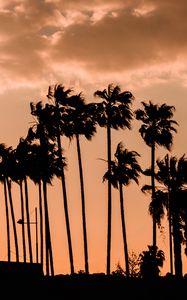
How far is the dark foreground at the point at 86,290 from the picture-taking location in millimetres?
44938

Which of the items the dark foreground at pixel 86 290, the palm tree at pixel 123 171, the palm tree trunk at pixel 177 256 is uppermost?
the palm tree at pixel 123 171

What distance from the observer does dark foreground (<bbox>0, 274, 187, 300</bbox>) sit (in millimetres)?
44938

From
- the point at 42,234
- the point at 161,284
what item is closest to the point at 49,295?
the point at 161,284

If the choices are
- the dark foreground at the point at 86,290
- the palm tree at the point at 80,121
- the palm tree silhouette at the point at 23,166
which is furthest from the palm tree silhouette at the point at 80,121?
the dark foreground at the point at 86,290

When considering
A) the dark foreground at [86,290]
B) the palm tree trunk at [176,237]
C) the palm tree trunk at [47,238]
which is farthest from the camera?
the palm tree trunk at [47,238]

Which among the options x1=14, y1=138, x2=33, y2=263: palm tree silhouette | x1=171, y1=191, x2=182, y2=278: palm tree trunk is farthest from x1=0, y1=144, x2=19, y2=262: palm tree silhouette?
x1=171, y1=191, x2=182, y2=278: palm tree trunk

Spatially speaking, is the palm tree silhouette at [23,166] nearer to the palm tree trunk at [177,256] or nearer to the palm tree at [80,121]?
the palm tree at [80,121]

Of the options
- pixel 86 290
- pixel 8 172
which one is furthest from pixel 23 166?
pixel 86 290

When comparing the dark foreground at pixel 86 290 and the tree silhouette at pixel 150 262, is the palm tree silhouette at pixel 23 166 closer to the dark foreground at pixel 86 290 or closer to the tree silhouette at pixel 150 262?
the tree silhouette at pixel 150 262

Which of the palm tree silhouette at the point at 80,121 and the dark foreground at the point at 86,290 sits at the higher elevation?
the palm tree silhouette at the point at 80,121

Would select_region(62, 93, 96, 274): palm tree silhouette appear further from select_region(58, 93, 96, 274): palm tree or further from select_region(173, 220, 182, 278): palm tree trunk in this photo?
select_region(173, 220, 182, 278): palm tree trunk

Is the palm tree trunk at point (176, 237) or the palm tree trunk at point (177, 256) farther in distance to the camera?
A: the palm tree trunk at point (176, 237)

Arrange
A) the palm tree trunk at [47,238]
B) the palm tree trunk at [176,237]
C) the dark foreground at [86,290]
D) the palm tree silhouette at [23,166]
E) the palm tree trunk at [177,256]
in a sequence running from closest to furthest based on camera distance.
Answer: the dark foreground at [86,290] → the palm tree trunk at [177,256] → the palm tree trunk at [176,237] → the palm tree trunk at [47,238] → the palm tree silhouette at [23,166]

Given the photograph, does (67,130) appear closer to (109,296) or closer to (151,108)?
(151,108)
